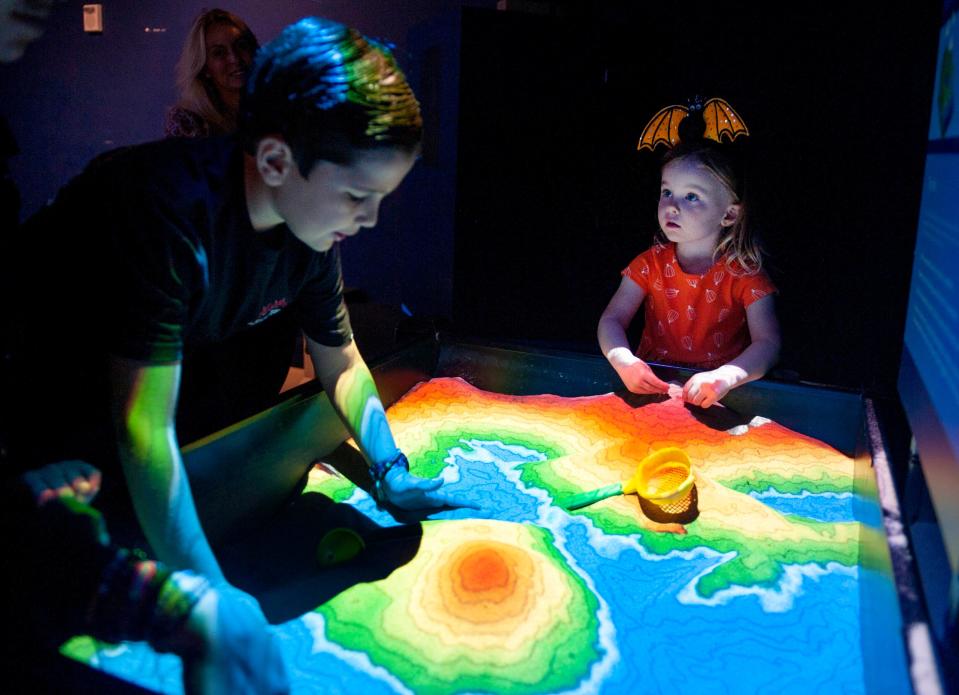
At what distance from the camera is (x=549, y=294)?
2.33 m

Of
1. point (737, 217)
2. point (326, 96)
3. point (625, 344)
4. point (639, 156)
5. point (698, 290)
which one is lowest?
point (625, 344)

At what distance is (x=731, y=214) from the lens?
1.72m

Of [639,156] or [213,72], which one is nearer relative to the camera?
[213,72]

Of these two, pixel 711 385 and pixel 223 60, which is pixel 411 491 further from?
pixel 223 60

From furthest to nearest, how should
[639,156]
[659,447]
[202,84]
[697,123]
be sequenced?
[639,156]
[202,84]
[697,123]
[659,447]

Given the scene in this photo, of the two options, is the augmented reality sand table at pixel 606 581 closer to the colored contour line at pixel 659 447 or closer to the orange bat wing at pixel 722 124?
the colored contour line at pixel 659 447

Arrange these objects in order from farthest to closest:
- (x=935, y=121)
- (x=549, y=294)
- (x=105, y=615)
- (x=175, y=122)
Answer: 1. (x=549, y=294)
2. (x=175, y=122)
3. (x=935, y=121)
4. (x=105, y=615)

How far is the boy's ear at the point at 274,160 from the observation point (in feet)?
2.77

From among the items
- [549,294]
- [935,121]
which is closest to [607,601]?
[935,121]

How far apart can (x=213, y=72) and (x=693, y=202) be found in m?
1.22

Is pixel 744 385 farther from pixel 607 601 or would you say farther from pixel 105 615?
pixel 105 615

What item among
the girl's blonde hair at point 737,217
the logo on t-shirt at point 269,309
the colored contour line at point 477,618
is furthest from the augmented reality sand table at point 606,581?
the girl's blonde hair at point 737,217

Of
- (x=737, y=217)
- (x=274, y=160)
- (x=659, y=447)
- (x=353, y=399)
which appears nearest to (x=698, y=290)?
(x=737, y=217)

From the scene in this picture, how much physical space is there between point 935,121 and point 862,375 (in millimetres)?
1192
